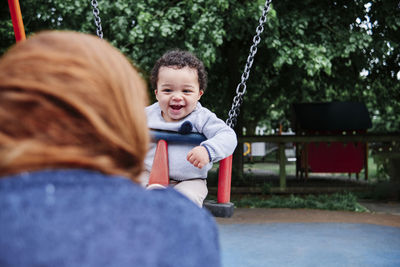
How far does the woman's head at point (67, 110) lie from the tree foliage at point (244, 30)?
5404 millimetres

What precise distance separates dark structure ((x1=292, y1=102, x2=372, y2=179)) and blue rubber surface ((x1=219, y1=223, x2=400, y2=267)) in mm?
4947

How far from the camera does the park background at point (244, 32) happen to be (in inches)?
252

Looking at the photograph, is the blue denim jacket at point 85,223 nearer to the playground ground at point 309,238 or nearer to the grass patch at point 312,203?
the playground ground at point 309,238

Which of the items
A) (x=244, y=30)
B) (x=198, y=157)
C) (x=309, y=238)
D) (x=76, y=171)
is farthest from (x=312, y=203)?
(x=76, y=171)

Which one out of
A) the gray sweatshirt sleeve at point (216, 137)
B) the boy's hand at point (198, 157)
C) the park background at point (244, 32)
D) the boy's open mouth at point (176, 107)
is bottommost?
the boy's hand at point (198, 157)

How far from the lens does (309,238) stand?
A: 5035mm

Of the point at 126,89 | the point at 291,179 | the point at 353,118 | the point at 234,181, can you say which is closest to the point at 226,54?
the point at 234,181

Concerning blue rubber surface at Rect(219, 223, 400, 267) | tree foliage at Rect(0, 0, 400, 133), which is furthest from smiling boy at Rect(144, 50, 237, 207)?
tree foliage at Rect(0, 0, 400, 133)

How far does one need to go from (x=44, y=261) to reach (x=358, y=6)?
321 inches

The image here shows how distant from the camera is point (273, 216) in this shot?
6582 millimetres

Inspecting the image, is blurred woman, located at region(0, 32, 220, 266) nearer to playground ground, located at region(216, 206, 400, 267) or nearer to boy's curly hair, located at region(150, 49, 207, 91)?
boy's curly hair, located at region(150, 49, 207, 91)

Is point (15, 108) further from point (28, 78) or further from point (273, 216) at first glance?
point (273, 216)

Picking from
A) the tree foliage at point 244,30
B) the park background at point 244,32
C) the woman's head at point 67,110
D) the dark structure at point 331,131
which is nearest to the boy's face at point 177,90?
the woman's head at point 67,110

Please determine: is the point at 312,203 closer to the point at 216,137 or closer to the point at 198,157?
the point at 216,137
